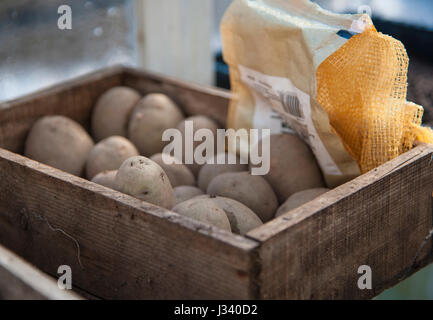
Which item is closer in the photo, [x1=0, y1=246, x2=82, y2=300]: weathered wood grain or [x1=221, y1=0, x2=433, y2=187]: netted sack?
[x1=0, y1=246, x2=82, y2=300]: weathered wood grain

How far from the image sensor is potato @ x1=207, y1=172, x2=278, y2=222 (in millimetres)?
1068

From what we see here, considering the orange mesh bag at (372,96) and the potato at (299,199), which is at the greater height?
the orange mesh bag at (372,96)

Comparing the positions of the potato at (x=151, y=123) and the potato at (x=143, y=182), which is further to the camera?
the potato at (x=151, y=123)

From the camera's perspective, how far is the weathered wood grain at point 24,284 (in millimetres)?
713

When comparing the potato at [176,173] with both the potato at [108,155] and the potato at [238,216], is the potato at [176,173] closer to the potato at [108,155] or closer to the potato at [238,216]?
the potato at [108,155]

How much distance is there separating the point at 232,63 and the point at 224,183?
0.32 m

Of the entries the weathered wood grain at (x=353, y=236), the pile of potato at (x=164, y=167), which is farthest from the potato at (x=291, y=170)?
the weathered wood grain at (x=353, y=236)

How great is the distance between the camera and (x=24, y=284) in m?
0.72

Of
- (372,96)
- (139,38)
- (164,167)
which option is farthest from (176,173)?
(139,38)

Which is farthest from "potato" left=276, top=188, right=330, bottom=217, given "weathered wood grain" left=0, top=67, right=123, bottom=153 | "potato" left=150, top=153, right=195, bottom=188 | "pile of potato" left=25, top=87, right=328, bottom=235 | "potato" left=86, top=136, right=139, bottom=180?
"weathered wood grain" left=0, top=67, right=123, bottom=153

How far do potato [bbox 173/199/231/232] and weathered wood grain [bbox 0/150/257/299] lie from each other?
5cm

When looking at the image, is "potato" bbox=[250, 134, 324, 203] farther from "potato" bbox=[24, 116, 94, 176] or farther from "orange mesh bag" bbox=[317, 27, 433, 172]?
"potato" bbox=[24, 116, 94, 176]

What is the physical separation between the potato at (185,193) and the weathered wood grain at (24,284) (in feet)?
1.17

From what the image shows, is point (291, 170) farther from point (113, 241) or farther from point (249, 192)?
point (113, 241)
